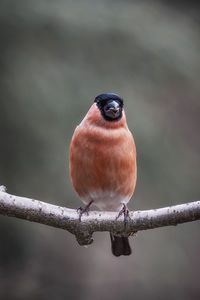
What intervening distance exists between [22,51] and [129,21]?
40.3 inches

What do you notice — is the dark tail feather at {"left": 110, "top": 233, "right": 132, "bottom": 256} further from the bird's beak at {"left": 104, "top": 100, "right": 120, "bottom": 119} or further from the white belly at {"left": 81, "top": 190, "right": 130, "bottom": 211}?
the bird's beak at {"left": 104, "top": 100, "right": 120, "bottom": 119}

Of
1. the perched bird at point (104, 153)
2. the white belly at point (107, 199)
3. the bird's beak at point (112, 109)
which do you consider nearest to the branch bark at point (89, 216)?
the perched bird at point (104, 153)

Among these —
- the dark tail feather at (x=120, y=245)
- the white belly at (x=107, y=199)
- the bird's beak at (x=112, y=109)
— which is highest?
the bird's beak at (x=112, y=109)

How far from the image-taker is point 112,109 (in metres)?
2.99

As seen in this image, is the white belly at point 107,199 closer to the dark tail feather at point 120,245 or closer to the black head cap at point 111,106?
the dark tail feather at point 120,245

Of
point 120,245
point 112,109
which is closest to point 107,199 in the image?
point 120,245

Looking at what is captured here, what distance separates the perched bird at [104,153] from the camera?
2.97 metres

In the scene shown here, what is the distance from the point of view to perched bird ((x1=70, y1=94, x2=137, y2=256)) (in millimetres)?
2969

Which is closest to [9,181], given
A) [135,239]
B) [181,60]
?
[135,239]

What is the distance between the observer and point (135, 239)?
440cm

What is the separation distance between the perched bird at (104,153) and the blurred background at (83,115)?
812 mm

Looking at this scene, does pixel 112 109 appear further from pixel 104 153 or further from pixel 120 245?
pixel 120 245

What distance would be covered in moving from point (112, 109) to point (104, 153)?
25 centimetres

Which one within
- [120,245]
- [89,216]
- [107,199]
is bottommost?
[89,216]
